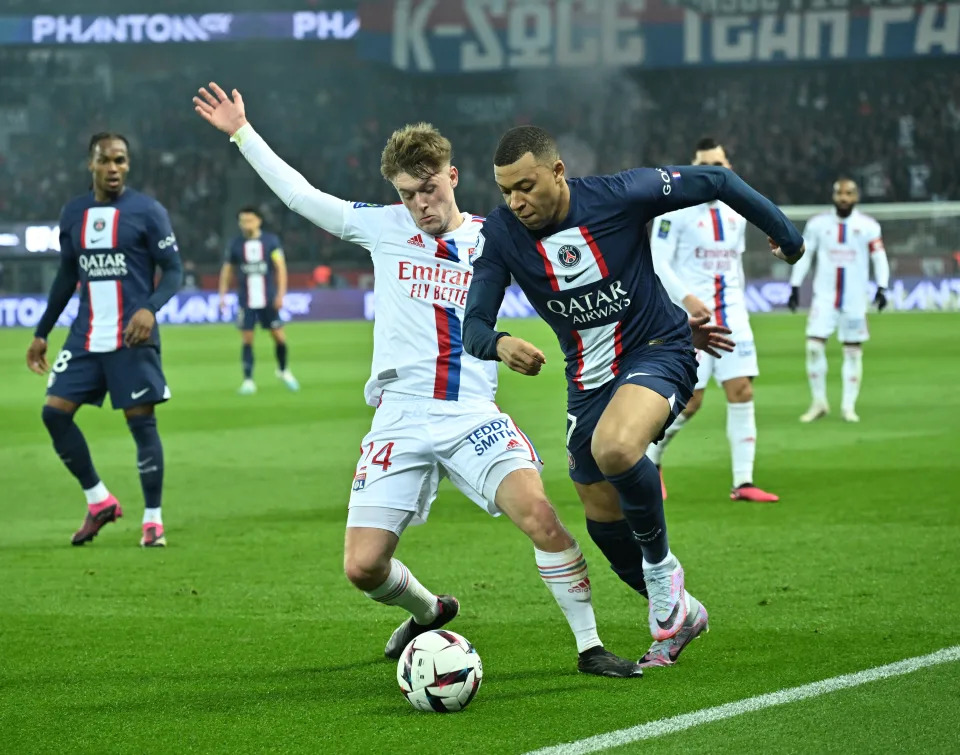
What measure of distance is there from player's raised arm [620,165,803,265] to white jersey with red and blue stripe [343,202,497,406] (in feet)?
2.21

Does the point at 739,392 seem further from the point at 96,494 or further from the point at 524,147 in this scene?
the point at 524,147

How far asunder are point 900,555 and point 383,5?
109 ft

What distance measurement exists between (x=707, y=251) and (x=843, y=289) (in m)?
4.99

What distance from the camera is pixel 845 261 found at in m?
14.1

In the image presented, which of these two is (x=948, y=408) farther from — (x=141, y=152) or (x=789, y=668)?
(x=141, y=152)

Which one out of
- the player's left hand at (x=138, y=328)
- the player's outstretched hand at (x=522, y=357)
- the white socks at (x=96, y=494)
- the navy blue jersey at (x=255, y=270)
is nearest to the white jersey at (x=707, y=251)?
the player's left hand at (x=138, y=328)

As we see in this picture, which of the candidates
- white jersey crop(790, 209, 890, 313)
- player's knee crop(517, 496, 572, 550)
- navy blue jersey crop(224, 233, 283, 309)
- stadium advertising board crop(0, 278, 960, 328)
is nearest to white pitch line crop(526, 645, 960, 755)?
player's knee crop(517, 496, 572, 550)

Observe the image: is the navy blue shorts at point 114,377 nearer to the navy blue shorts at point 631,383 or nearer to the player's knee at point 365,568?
the player's knee at point 365,568

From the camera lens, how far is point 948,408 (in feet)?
46.8

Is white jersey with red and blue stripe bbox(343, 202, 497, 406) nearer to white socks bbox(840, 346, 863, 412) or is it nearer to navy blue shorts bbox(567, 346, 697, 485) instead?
navy blue shorts bbox(567, 346, 697, 485)

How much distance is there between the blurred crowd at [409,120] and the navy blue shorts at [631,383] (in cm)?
3147

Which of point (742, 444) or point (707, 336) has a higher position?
point (707, 336)

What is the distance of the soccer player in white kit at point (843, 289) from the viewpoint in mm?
13680

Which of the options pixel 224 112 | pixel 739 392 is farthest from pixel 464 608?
pixel 739 392
